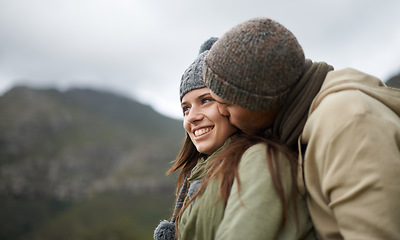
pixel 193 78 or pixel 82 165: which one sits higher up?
pixel 193 78

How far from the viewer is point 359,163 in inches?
56.6

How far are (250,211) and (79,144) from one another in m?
69.1

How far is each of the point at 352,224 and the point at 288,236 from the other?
37 centimetres

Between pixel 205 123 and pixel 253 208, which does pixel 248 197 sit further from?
pixel 205 123

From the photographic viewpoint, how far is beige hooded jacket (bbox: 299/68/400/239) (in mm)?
1399

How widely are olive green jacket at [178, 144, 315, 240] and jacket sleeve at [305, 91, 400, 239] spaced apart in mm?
235

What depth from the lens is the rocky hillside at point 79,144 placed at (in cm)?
5325

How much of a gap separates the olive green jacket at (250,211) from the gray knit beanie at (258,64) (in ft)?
1.06

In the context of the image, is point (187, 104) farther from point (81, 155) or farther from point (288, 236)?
point (81, 155)

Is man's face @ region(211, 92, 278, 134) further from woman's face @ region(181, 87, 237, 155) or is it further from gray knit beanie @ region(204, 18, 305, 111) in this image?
woman's face @ region(181, 87, 237, 155)

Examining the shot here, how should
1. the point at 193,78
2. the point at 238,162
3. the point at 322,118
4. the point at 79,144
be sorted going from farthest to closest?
the point at 79,144 < the point at 193,78 < the point at 238,162 < the point at 322,118

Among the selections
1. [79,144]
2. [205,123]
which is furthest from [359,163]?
[79,144]

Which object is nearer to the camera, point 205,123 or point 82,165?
point 205,123

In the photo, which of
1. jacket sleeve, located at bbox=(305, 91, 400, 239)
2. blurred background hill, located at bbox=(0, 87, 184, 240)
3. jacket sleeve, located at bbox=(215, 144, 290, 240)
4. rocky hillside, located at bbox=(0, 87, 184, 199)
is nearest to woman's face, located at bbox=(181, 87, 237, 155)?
jacket sleeve, located at bbox=(215, 144, 290, 240)
